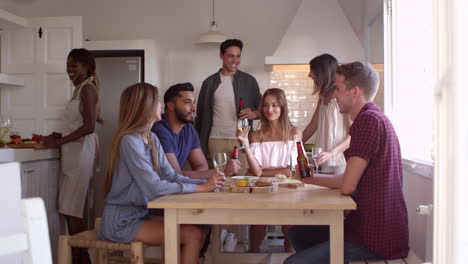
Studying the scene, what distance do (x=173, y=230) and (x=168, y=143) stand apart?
121 cm

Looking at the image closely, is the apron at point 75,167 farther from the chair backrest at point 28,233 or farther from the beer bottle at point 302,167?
the chair backrest at point 28,233

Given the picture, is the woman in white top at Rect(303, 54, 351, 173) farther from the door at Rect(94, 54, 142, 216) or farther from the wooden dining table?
the door at Rect(94, 54, 142, 216)

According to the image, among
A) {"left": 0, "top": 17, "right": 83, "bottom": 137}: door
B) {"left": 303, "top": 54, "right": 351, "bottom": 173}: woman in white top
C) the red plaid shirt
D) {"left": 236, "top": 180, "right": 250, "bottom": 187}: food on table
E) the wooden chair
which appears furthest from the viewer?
{"left": 0, "top": 17, "right": 83, "bottom": 137}: door

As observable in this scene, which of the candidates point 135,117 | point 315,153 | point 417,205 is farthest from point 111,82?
point 417,205

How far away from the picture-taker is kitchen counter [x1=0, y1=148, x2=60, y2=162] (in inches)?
133

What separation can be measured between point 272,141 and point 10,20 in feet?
9.07

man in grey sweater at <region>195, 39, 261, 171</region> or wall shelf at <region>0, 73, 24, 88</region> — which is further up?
wall shelf at <region>0, 73, 24, 88</region>

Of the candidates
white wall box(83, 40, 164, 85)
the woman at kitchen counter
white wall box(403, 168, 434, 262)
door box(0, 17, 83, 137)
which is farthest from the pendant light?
white wall box(403, 168, 434, 262)

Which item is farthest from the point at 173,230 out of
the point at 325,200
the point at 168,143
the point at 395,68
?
the point at 395,68

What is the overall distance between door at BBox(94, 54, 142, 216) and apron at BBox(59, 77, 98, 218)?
206 centimetres

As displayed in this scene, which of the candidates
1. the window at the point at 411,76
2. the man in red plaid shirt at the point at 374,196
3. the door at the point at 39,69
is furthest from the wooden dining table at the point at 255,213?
the door at the point at 39,69

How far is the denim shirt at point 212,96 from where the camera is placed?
464 centimetres

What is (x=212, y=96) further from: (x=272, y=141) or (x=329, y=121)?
(x=329, y=121)

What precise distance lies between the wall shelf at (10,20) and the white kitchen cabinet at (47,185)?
1.61 meters
